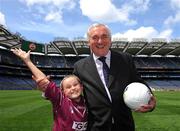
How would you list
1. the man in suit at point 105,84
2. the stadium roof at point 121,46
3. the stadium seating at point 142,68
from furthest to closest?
the stadium seating at point 142,68 → the stadium roof at point 121,46 → the man in suit at point 105,84

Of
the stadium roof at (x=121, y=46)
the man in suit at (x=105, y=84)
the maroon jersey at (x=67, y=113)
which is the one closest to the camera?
the maroon jersey at (x=67, y=113)

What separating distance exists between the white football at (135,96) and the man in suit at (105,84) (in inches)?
3.4

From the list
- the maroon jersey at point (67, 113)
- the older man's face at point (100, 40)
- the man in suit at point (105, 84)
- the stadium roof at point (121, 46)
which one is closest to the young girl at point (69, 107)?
the maroon jersey at point (67, 113)

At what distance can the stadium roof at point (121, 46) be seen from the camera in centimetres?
8800

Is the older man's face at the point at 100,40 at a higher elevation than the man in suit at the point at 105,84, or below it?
higher

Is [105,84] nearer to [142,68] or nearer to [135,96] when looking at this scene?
[135,96]

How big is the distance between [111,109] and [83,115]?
400mm

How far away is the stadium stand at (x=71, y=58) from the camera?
89250 millimetres

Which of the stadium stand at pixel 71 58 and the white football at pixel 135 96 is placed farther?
the stadium stand at pixel 71 58

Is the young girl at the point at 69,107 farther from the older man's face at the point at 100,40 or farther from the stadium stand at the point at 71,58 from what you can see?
the stadium stand at the point at 71,58

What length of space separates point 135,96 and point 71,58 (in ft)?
331

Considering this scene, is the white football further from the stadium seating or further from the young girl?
the stadium seating

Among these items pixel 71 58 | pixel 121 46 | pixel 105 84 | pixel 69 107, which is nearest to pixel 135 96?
pixel 105 84

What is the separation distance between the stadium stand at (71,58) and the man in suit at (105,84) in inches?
2895
